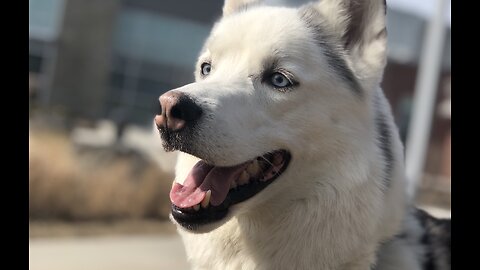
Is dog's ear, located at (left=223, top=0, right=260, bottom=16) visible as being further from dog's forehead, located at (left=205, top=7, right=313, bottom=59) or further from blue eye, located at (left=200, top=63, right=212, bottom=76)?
blue eye, located at (left=200, top=63, right=212, bottom=76)

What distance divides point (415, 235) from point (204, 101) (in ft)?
3.79

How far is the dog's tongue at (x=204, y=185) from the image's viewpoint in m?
2.40

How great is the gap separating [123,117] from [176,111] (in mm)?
17138

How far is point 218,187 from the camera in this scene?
7.99 ft

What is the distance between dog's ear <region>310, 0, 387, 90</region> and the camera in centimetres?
264

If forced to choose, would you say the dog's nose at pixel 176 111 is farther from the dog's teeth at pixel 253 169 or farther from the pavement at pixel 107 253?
the pavement at pixel 107 253

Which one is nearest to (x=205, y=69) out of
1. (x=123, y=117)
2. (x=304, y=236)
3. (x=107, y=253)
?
(x=304, y=236)

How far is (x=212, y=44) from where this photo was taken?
9.07 feet

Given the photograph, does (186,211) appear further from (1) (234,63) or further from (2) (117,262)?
(2) (117,262)

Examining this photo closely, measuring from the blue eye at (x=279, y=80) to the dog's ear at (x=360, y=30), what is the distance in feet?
1.13

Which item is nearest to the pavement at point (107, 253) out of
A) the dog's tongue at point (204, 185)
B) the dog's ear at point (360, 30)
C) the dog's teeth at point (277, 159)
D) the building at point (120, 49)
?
the dog's tongue at point (204, 185)

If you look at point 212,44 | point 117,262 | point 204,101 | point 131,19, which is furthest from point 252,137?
point 131,19
